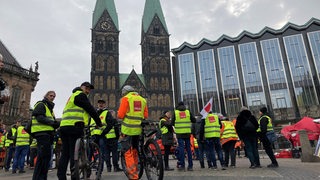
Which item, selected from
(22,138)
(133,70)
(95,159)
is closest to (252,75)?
(133,70)

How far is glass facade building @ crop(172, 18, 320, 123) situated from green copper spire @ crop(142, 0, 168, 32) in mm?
18063

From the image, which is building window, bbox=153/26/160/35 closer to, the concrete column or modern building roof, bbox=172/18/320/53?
modern building roof, bbox=172/18/320/53

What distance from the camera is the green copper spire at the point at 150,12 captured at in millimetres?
67438

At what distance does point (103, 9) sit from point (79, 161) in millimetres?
65768

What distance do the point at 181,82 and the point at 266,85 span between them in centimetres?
1639

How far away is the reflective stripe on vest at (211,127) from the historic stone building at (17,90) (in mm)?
25298

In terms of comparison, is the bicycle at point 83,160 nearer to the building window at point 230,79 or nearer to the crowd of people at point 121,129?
the crowd of people at point 121,129

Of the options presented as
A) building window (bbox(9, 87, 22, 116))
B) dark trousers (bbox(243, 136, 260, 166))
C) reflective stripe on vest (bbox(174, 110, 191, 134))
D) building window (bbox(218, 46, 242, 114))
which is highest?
building window (bbox(218, 46, 242, 114))

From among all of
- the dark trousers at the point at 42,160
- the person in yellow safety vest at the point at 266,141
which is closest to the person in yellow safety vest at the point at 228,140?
the person in yellow safety vest at the point at 266,141

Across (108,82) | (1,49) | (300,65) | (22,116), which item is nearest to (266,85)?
(300,65)

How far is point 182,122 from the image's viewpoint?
705 cm

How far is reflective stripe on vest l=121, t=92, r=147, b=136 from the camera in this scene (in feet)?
15.2

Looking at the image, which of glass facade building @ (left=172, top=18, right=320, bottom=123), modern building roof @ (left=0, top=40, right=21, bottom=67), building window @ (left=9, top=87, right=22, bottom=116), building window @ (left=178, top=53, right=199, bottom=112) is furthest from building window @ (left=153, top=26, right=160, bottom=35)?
building window @ (left=9, top=87, right=22, bottom=116)

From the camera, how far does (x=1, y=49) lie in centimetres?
3155
